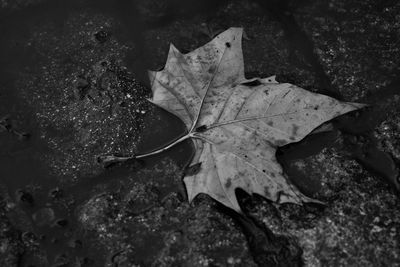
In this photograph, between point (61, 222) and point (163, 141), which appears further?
point (163, 141)

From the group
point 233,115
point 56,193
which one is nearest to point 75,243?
point 56,193

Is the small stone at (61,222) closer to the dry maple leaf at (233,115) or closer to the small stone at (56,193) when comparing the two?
the small stone at (56,193)

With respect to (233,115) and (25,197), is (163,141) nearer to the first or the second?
(233,115)

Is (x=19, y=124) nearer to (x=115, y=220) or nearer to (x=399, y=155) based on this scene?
(x=115, y=220)

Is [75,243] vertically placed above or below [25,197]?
below

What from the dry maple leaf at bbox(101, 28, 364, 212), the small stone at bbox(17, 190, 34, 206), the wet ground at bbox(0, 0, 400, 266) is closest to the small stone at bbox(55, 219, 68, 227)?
the wet ground at bbox(0, 0, 400, 266)
